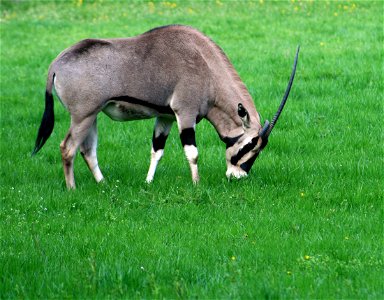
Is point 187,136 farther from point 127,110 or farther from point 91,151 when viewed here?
point 91,151

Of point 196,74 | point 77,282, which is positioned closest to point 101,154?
point 196,74

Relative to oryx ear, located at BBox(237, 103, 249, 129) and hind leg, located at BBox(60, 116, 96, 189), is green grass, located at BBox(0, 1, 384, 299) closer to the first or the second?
hind leg, located at BBox(60, 116, 96, 189)

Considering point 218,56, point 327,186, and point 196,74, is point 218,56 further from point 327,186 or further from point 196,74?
point 327,186

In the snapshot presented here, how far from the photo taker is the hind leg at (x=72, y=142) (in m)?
10.3

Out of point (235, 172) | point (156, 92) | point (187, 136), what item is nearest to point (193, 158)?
point (187, 136)

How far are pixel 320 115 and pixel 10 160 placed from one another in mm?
4905

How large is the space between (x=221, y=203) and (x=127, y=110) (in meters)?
1.98

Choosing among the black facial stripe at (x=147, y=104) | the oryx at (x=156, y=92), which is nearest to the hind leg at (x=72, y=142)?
the oryx at (x=156, y=92)

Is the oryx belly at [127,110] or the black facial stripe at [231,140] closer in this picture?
the oryx belly at [127,110]

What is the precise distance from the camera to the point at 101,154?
1212 centimetres

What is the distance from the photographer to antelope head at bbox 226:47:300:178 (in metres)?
10.4

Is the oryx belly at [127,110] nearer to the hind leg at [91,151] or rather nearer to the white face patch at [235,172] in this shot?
the hind leg at [91,151]

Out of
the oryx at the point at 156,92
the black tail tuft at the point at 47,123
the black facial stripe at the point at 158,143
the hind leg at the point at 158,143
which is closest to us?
the oryx at the point at 156,92

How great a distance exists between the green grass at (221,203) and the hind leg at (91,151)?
0.70 ft
